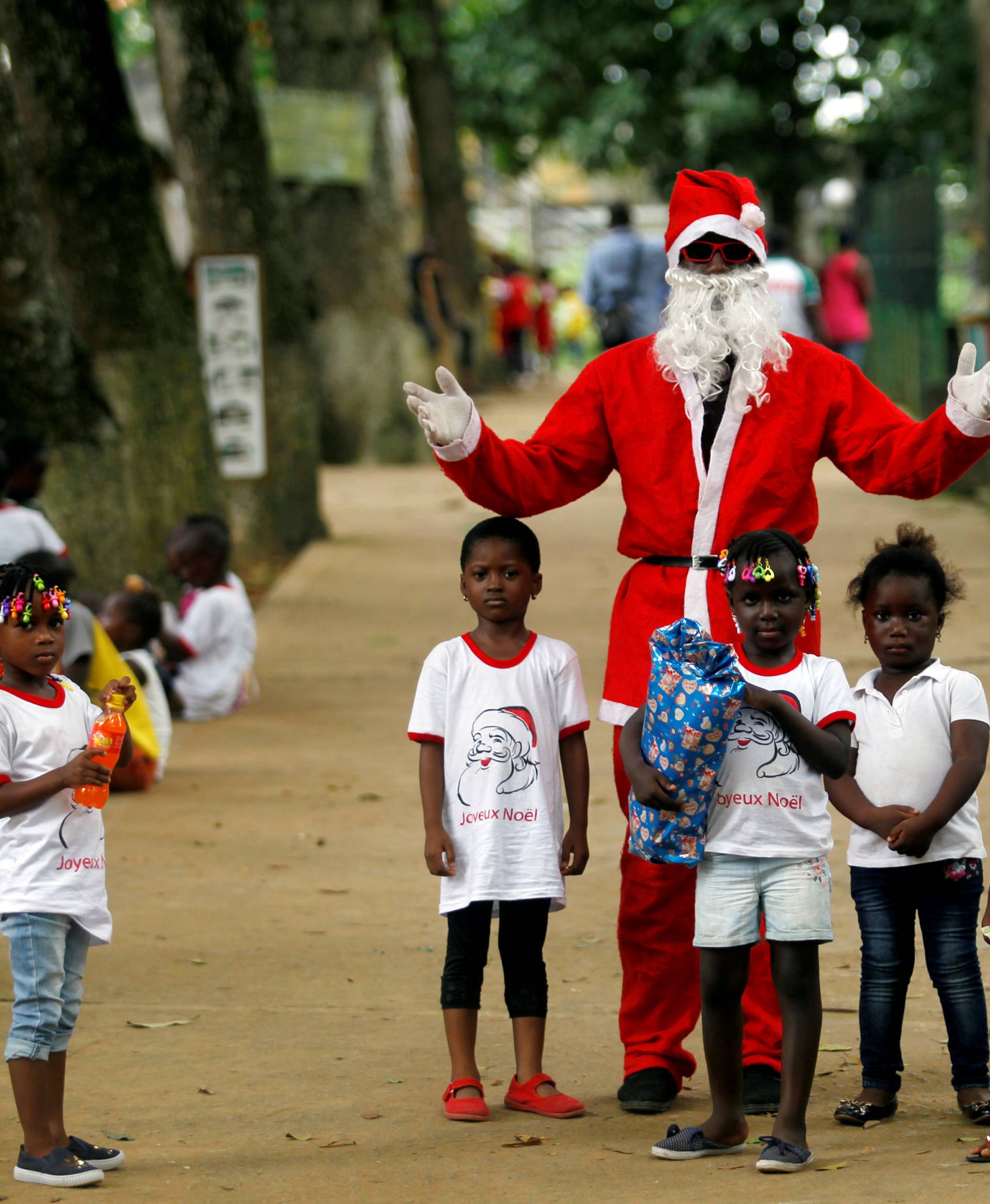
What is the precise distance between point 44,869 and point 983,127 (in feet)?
44.4

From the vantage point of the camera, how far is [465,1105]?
170 inches

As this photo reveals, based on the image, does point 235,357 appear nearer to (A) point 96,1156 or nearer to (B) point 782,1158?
(A) point 96,1156

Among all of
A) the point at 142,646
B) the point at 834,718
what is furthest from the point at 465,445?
the point at 142,646

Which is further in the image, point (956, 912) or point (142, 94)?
point (142, 94)

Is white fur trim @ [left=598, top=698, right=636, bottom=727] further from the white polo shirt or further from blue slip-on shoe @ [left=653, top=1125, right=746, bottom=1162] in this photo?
blue slip-on shoe @ [left=653, top=1125, right=746, bottom=1162]

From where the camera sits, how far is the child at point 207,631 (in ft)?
28.6

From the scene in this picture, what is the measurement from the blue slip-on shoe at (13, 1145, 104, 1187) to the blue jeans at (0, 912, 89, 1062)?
0.20 m

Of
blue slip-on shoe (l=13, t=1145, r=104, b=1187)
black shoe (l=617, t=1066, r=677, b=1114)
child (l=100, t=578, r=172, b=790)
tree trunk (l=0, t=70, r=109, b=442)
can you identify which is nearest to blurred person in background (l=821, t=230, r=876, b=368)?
tree trunk (l=0, t=70, r=109, b=442)

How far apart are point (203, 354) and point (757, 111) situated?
19.2 metres

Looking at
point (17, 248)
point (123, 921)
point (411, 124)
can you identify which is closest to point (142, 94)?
point (411, 124)

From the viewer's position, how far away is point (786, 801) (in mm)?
3947

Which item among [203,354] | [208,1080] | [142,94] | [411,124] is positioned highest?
[142,94]

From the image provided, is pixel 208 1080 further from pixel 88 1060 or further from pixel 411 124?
pixel 411 124

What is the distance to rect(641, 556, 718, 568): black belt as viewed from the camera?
4410mm
